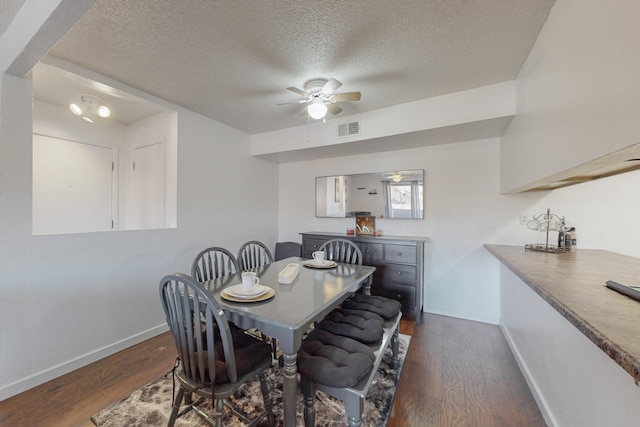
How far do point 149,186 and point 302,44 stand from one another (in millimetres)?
2614

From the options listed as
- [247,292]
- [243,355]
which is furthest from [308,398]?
[247,292]

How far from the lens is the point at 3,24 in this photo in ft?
5.28

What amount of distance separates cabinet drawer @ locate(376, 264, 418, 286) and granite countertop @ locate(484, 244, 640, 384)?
1.13 m

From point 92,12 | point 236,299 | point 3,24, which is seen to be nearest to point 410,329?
point 236,299

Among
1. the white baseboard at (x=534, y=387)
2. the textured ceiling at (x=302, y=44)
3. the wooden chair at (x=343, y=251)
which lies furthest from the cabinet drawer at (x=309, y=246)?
the white baseboard at (x=534, y=387)

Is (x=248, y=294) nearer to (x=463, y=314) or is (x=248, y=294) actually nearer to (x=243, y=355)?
(x=243, y=355)

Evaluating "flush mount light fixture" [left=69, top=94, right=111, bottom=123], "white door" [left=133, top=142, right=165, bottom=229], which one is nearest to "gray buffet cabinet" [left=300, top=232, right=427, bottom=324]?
"white door" [left=133, top=142, right=165, bottom=229]

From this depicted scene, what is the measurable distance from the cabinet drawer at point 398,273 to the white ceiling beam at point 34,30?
3116 mm

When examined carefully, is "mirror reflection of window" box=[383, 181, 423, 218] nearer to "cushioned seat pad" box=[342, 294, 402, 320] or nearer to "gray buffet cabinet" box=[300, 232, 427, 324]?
"gray buffet cabinet" box=[300, 232, 427, 324]

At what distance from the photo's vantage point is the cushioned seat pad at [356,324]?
1.55 metres

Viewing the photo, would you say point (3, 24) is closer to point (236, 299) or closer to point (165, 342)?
point (236, 299)

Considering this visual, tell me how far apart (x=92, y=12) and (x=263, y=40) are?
1009 mm

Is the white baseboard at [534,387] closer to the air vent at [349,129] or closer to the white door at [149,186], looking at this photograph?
the air vent at [349,129]

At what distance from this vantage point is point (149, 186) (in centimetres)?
316
